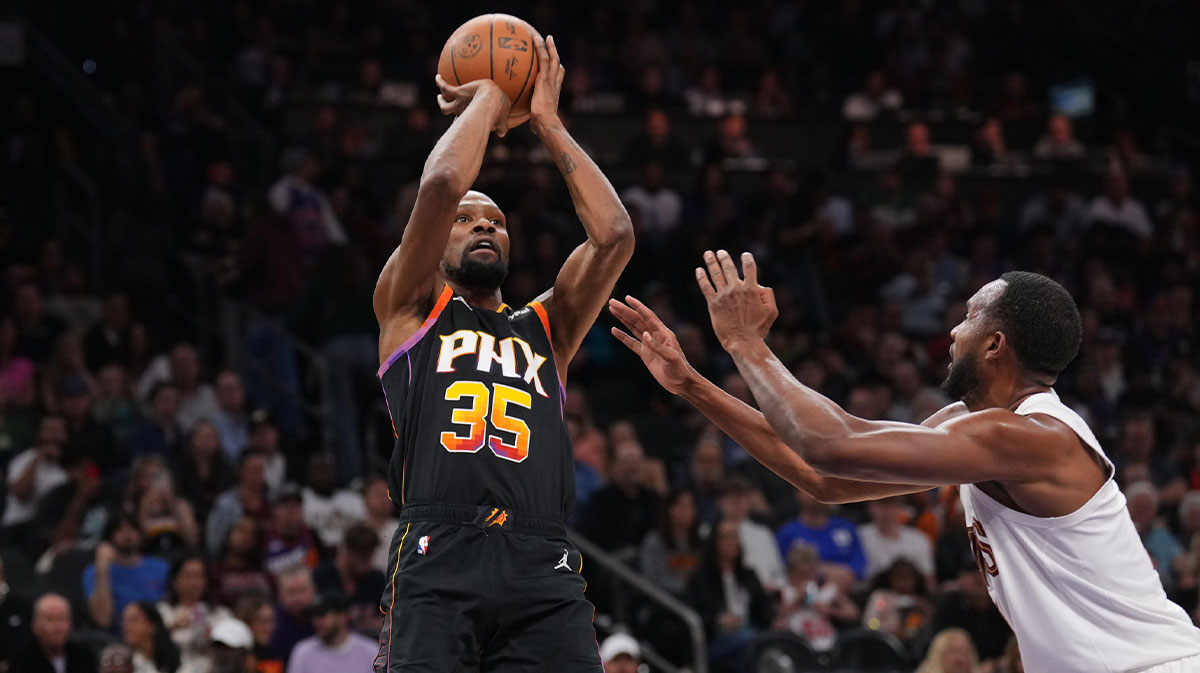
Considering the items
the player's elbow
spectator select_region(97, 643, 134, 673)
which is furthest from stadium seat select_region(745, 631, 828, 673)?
the player's elbow

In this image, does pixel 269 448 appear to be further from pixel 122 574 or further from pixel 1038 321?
pixel 1038 321

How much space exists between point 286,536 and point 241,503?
0.46 metres

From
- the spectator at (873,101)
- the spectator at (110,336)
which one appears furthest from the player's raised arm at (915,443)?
the spectator at (873,101)

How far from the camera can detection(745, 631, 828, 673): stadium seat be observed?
9.82 meters

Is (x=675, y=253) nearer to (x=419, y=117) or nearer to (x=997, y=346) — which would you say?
(x=419, y=117)

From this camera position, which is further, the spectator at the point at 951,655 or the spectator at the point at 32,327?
the spectator at the point at 32,327

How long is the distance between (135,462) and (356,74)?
25.1ft

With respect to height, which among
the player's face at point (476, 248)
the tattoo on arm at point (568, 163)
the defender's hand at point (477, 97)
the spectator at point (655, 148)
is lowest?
the player's face at point (476, 248)

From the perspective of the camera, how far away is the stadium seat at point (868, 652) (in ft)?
32.9

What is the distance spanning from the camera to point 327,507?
11.4 m

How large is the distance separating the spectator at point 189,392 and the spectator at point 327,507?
117cm

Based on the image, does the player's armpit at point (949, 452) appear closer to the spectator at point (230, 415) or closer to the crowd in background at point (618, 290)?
the crowd in background at point (618, 290)

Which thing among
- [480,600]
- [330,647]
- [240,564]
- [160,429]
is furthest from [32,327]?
[480,600]

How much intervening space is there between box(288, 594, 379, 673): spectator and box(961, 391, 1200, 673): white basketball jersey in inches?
232
